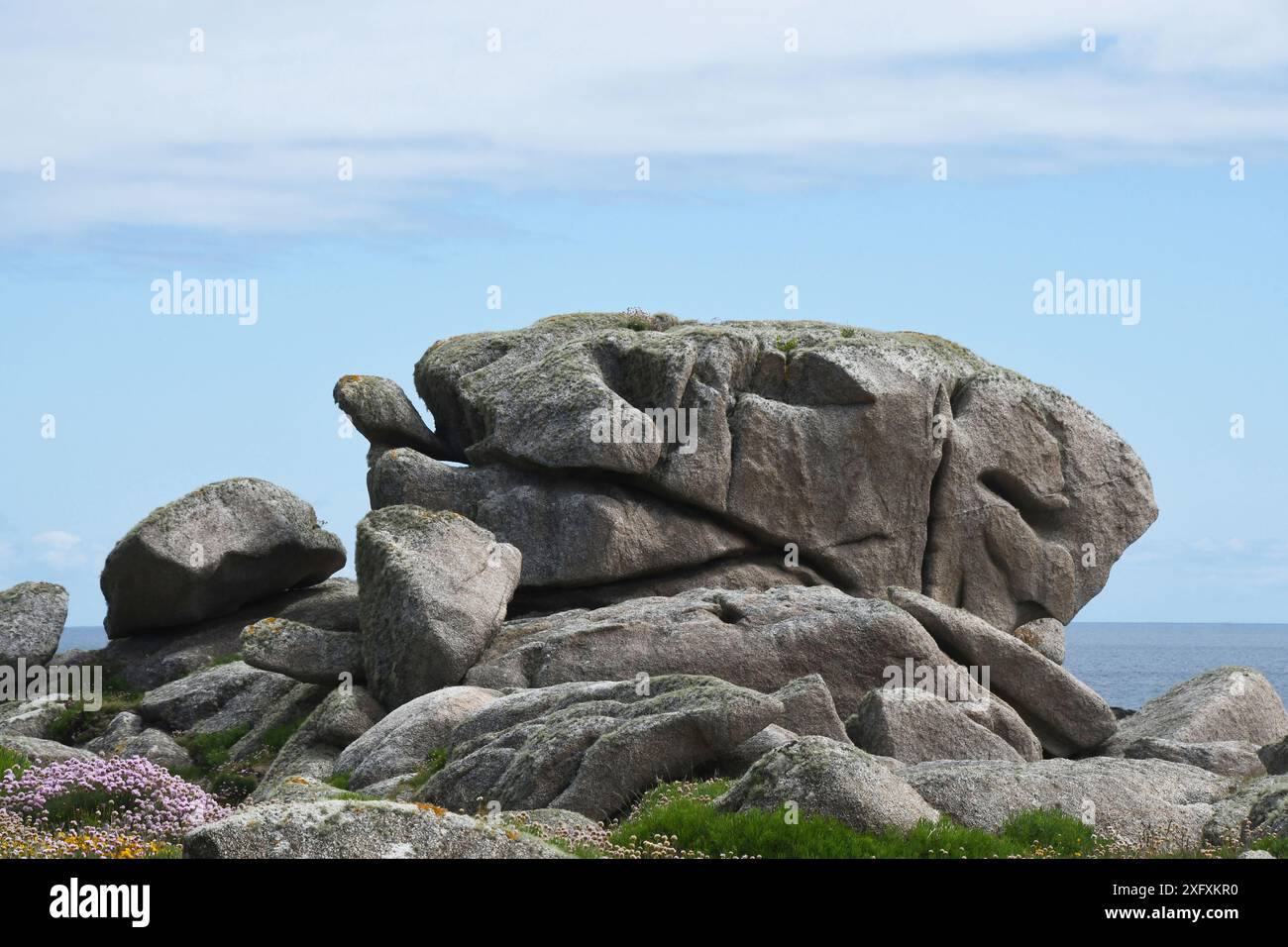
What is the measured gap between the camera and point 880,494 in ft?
145

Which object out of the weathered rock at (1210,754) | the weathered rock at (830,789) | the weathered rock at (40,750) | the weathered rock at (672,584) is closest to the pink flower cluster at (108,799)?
the weathered rock at (40,750)

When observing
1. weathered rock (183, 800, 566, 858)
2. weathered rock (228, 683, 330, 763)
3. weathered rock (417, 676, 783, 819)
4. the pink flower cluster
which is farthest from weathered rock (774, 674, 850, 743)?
weathered rock (228, 683, 330, 763)

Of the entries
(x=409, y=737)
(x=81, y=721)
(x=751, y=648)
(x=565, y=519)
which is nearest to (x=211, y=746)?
(x=81, y=721)

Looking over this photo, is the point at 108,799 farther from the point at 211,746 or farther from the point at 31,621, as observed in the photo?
the point at 31,621

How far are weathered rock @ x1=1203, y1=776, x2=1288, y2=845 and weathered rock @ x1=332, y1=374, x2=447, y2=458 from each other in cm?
2979

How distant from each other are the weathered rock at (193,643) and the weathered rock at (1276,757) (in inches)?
985

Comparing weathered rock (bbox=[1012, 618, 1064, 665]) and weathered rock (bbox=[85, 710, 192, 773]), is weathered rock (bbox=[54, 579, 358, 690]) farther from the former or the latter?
weathered rock (bbox=[1012, 618, 1064, 665])

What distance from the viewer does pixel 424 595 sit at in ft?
114

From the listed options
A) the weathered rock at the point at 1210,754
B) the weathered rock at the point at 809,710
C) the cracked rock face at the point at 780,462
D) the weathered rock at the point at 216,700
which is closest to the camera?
the weathered rock at the point at 809,710

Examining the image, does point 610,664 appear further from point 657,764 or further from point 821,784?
point 821,784

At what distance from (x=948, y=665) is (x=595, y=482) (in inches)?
521

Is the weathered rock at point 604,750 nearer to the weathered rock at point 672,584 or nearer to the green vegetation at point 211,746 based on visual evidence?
the green vegetation at point 211,746

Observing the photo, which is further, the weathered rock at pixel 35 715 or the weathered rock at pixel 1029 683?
the weathered rock at pixel 35 715

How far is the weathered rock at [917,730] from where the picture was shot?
90.7 feet
